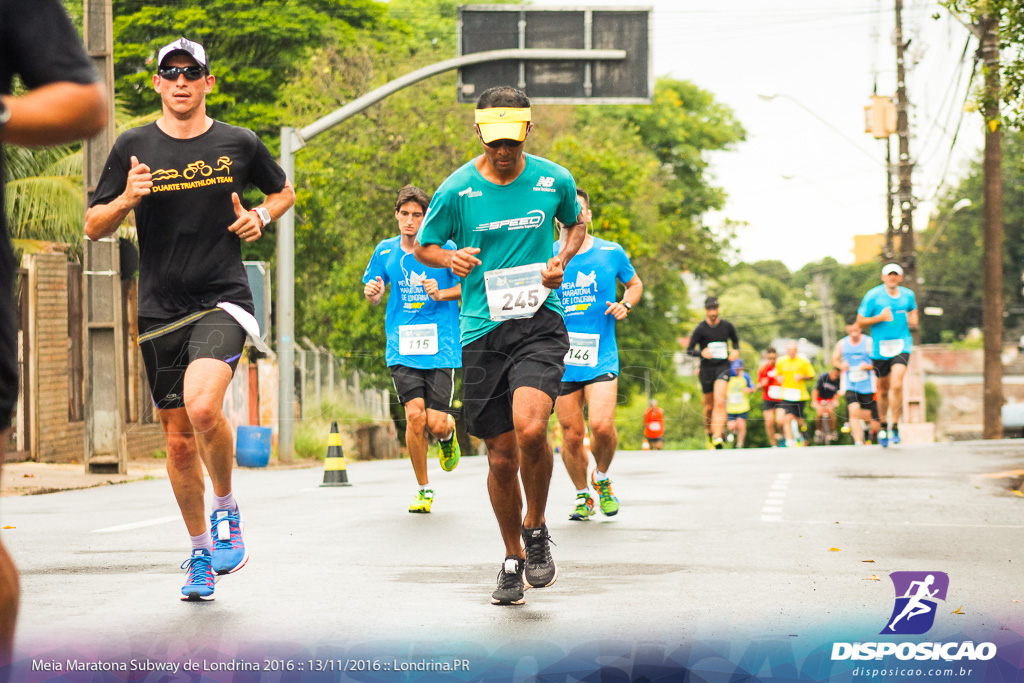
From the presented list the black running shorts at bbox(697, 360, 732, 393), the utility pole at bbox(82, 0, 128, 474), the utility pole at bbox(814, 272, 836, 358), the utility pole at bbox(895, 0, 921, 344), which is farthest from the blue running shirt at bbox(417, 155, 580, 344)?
the utility pole at bbox(814, 272, 836, 358)

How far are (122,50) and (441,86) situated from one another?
24.7 ft

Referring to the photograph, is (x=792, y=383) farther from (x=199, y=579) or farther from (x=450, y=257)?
(x=199, y=579)

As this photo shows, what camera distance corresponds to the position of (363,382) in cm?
1764

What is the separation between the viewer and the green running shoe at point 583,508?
385 inches

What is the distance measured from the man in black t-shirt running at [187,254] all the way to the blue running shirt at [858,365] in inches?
504

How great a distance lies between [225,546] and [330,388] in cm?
1071

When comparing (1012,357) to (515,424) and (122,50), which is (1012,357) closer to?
(122,50)

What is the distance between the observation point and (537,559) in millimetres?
6168

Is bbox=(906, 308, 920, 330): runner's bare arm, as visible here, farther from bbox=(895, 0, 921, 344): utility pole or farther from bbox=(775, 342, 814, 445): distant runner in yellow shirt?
bbox=(895, 0, 921, 344): utility pole

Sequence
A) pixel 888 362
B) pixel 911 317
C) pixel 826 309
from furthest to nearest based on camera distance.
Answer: pixel 826 309, pixel 911 317, pixel 888 362

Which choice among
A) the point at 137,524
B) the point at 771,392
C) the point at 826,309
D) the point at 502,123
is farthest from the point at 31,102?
the point at 826,309

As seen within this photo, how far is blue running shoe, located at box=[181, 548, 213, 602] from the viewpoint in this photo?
240 inches

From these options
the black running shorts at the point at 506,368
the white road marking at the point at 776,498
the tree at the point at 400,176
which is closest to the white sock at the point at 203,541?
the black running shorts at the point at 506,368

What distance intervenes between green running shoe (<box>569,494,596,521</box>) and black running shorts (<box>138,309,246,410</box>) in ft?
13.7
